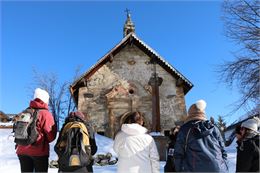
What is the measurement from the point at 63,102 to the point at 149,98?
73.6 feet

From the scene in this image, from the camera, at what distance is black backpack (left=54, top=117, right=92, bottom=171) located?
4.65 m

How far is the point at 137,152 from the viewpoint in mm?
4680

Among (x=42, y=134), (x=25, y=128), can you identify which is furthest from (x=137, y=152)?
(x=25, y=128)

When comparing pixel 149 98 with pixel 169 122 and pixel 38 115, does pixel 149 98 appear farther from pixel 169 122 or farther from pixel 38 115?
pixel 38 115

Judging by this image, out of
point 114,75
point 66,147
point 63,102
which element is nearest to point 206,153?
point 66,147

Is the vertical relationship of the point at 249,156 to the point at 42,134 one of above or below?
below

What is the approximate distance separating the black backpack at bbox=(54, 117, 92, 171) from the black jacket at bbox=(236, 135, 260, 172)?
2.21 meters

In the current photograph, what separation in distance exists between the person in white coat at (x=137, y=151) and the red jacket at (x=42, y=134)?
118cm

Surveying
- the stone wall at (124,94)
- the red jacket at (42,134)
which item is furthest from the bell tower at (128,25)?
the red jacket at (42,134)

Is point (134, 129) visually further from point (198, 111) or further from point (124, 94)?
point (124, 94)

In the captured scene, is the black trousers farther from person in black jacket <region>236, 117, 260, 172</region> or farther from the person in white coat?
person in black jacket <region>236, 117, 260, 172</region>

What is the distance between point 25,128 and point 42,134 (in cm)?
27

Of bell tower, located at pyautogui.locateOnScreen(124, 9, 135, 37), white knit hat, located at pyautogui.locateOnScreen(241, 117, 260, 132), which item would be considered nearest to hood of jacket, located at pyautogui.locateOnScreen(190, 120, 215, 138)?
white knit hat, located at pyautogui.locateOnScreen(241, 117, 260, 132)

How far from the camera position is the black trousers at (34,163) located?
5.03 meters
